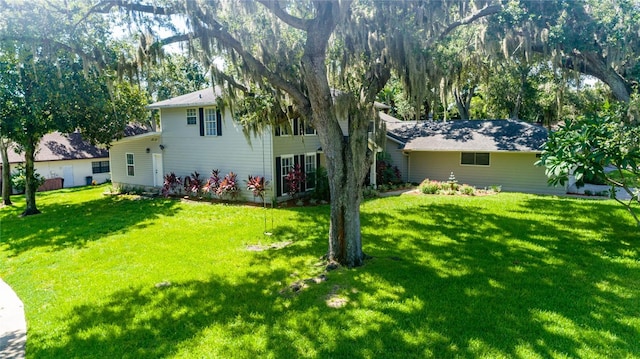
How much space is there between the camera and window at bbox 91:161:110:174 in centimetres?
2724

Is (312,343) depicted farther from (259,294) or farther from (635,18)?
(635,18)

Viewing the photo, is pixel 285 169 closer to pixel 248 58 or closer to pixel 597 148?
pixel 248 58

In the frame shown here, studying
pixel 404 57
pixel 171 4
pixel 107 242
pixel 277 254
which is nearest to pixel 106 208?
pixel 107 242

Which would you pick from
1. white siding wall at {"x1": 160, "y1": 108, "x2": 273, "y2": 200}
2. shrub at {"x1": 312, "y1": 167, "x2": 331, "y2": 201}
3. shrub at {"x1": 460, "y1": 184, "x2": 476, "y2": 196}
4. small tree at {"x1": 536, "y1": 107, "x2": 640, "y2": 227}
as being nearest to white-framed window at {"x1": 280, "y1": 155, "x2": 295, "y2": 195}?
white siding wall at {"x1": 160, "y1": 108, "x2": 273, "y2": 200}

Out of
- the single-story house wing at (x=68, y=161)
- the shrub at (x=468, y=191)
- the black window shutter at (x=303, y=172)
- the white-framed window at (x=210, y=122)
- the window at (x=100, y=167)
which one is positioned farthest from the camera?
the window at (x=100, y=167)

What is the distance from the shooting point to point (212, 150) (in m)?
16.7

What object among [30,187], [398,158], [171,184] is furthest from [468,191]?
[30,187]

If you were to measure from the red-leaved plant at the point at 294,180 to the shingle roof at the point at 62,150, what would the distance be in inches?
688

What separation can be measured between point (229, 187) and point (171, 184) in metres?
3.83

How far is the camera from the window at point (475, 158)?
18.6m

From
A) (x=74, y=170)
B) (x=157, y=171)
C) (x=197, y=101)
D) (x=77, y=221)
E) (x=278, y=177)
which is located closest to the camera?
(x=77, y=221)

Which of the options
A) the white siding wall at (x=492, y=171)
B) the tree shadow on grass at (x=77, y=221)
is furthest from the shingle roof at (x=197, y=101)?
the white siding wall at (x=492, y=171)

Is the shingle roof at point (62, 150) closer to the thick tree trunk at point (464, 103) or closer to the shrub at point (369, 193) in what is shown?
the shrub at point (369, 193)

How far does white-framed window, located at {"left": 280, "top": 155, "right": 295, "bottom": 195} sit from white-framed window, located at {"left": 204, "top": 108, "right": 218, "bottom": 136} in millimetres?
3175
